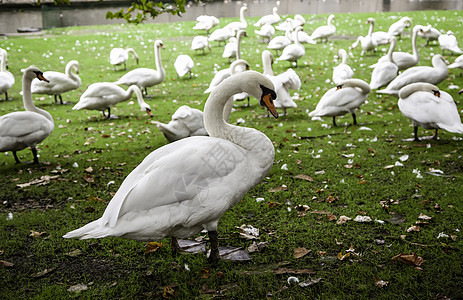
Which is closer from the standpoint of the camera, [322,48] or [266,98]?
[266,98]

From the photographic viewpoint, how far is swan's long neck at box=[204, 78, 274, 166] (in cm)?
396

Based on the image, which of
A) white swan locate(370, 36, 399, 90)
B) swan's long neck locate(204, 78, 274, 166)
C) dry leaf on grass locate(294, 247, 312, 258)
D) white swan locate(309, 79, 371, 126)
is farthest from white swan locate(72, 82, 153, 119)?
dry leaf on grass locate(294, 247, 312, 258)

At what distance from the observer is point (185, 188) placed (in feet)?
11.6

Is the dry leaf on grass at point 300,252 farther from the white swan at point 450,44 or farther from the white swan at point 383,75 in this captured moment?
the white swan at point 450,44

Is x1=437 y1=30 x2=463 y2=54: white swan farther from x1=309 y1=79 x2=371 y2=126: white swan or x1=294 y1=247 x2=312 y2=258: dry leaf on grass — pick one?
x1=294 y1=247 x2=312 y2=258: dry leaf on grass

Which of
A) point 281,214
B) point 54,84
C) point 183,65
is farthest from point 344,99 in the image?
point 54,84

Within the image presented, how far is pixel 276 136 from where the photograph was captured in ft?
28.7

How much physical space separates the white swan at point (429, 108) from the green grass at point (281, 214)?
48cm

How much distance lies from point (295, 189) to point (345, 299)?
2.52 meters

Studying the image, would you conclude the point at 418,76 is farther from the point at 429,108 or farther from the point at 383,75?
the point at 429,108

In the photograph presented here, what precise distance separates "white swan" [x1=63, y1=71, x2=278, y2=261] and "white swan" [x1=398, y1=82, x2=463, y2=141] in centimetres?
444

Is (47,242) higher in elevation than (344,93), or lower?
lower

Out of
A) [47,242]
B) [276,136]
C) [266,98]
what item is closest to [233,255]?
[266,98]

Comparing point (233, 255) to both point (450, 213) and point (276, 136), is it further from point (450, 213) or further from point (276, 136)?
point (276, 136)
